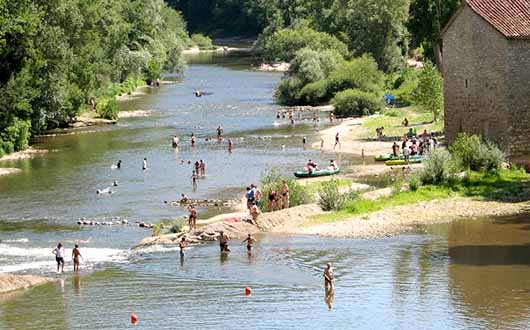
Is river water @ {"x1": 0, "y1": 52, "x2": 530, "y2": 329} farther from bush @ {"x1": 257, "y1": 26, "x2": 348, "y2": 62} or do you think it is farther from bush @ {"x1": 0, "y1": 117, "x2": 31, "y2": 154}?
bush @ {"x1": 257, "y1": 26, "x2": 348, "y2": 62}

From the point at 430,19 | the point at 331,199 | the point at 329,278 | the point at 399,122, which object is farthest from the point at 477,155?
the point at 399,122

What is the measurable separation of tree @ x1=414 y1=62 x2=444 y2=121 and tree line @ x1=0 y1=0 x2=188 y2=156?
26556mm

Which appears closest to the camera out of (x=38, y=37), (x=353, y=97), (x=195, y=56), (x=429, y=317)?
(x=429, y=317)

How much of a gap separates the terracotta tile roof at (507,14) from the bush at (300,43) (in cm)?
5989

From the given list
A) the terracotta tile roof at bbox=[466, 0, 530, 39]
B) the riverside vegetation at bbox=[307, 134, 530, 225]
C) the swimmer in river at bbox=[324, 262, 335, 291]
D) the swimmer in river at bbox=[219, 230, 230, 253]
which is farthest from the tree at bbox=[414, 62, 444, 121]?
the swimmer in river at bbox=[324, 262, 335, 291]

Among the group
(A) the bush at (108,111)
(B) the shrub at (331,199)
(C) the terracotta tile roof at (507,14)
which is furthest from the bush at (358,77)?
(B) the shrub at (331,199)

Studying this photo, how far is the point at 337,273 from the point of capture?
137 ft

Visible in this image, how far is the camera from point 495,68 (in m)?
58.4

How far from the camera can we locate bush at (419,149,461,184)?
180 ft

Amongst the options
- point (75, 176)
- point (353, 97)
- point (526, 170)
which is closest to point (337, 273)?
point (526, 170)

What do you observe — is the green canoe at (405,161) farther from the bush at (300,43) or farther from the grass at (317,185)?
the bush at (300,43)

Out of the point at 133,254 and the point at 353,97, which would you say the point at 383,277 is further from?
the point at 353,97

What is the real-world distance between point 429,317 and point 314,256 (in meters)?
9.51

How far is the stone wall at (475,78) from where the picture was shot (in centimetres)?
5825
